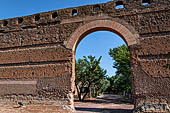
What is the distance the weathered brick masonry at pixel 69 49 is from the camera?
6.56 meters

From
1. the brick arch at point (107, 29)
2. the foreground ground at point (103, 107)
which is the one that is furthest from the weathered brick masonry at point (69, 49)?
the foreground ground at point (103, 107)

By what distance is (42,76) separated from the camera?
25.9 ft

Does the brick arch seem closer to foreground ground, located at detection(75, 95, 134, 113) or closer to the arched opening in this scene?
the arched opening

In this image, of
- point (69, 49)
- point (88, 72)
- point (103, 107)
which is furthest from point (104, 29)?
point (88, 72)

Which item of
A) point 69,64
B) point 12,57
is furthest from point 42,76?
point 12,57

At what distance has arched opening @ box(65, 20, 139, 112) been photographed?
7.12 meters

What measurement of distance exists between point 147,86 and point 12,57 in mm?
7455

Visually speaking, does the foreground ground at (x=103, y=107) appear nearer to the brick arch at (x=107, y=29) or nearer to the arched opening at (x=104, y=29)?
the arched opening at (x=104, y=29)

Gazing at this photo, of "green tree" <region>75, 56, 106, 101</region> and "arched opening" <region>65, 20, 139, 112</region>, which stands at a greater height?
"arched opening" <region>65, 20, 139, 112</region>

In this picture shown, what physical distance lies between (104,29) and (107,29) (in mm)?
173

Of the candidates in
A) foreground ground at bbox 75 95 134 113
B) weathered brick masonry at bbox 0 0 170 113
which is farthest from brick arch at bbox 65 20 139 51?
foreground ground at bbox 75 95 134 113

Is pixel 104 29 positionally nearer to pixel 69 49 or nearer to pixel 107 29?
pixel 107 29

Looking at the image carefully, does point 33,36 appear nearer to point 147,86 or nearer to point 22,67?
point 22,67

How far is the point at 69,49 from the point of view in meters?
7.76
